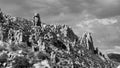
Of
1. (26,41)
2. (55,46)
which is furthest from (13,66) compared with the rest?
(55,46)

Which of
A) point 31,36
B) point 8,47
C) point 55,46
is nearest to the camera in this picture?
point 8,47

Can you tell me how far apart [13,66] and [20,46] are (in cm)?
2716

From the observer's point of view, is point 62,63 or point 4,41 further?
point 62,63

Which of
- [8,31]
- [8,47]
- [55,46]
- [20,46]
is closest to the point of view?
[8,47]

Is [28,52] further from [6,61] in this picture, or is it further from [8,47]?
[6,61]

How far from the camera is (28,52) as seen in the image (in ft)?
447

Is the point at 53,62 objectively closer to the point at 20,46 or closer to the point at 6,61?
the point at 20,46

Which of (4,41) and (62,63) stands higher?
(4,41)

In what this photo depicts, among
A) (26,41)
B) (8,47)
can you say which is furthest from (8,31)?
(8,47)

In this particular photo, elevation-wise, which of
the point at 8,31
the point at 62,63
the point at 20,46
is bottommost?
the point at 62,63

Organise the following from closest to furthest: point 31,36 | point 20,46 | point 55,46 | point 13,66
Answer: point 13,66 → point 20,46 → point 31,36 → point 55,46

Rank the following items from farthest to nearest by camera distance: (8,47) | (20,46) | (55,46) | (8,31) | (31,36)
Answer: (55,46) < (31,36) < (8,31) < (20,46) < (8,47)

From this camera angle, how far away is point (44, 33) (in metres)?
191

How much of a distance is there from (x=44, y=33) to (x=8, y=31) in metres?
46.2
